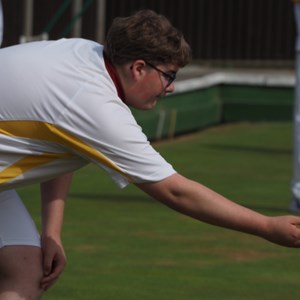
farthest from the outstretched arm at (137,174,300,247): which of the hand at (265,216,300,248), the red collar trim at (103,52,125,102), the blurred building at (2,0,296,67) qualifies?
the blurred building at (2,0,296,67)

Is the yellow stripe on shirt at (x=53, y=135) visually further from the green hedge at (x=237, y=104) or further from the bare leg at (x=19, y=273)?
the green hedge at (x=237, y=104)

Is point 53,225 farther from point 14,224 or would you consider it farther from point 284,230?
point 284,230

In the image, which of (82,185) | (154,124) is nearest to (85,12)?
(154,124)

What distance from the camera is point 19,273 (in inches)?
207

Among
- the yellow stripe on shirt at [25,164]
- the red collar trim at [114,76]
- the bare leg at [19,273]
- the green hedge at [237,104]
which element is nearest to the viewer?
A: the red collar trim at [114,76]

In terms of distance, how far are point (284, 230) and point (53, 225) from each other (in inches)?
43.8

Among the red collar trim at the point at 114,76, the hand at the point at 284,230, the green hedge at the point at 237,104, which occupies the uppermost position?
the red collar trim at the point at 114,76

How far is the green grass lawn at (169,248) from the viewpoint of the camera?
7320 mm

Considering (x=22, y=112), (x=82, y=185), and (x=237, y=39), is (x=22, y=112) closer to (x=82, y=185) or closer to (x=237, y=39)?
(x=82, y=185)

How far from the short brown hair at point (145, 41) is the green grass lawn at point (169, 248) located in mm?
2489

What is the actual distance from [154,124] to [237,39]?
5.25 metres

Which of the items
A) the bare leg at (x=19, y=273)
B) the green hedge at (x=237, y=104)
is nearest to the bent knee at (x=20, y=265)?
the bare leg at (x=19, y=273)

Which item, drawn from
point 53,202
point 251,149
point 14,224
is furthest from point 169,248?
point 251,149

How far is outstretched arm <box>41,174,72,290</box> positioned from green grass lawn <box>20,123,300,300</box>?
161 cm
